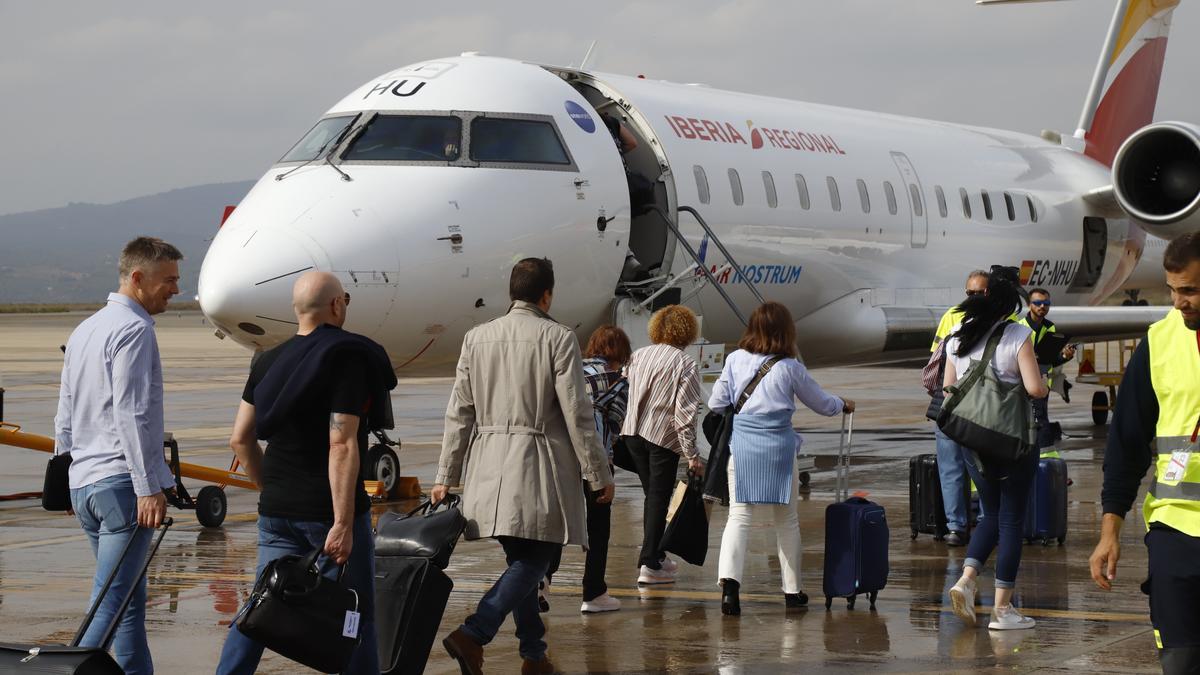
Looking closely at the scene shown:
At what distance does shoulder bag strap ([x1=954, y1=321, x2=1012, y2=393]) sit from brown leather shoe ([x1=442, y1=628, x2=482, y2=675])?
3.21m

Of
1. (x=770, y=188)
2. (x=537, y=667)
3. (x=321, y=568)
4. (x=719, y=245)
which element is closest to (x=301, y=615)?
(x=321, y=568)

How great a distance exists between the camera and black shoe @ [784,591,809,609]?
870cm

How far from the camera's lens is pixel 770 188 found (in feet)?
52.6

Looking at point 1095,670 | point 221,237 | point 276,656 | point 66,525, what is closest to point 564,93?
point 221,237

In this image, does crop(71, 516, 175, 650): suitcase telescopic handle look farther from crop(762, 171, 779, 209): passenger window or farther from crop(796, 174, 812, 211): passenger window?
crop(796, 174, 812, 211): passenger window

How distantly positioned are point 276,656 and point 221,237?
493 cm

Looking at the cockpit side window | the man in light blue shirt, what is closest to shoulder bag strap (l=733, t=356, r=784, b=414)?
the man in light blue shirt

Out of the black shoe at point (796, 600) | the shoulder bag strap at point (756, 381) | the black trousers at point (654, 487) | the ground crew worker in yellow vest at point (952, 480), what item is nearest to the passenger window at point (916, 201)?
the ground crew worker in yellow vest at point (952, 480)

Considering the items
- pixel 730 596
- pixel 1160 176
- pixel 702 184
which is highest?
pixel 1160 176

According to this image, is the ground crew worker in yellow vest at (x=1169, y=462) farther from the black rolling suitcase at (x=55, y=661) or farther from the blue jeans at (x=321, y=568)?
the black rolling suitcase at (x=55, y=661)

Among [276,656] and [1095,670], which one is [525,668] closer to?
[276,656]

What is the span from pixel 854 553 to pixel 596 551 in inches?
55.3

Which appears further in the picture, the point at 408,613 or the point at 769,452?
the point at 769,452

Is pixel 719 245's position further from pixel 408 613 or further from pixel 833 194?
pixel 408 613
